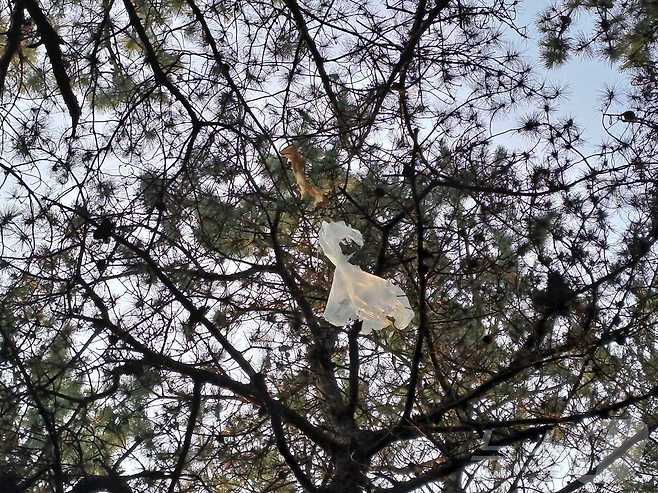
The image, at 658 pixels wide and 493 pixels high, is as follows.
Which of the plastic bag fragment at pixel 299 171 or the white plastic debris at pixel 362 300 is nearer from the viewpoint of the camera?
the white plastic debris at pixel 362 300

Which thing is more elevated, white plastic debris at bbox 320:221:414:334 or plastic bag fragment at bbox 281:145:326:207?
plastic bag fragment at bbox 281:145:326:207

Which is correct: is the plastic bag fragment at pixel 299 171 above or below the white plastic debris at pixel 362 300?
above

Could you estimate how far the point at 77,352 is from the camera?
10.8 ft

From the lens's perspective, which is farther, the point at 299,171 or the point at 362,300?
the point at 299,171

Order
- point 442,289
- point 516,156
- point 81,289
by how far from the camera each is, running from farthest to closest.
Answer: point 442,289 < point 516,156 < point 81,289

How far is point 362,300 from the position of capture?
110 inches

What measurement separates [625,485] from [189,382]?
2.21m

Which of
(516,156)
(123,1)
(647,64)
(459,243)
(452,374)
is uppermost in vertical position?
(647,64)

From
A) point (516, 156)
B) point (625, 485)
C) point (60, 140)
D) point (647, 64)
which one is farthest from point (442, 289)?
point (60, 140)

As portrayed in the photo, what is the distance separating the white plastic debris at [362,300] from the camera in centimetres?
278

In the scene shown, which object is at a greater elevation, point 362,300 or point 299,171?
point 299,171

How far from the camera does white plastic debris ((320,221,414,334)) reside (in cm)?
278

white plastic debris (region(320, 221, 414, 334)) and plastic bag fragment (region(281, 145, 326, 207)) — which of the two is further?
plastic bag fragment (region(281, 145, 326, 207))

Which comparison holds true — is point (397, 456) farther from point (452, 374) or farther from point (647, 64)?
point (647, 64)
